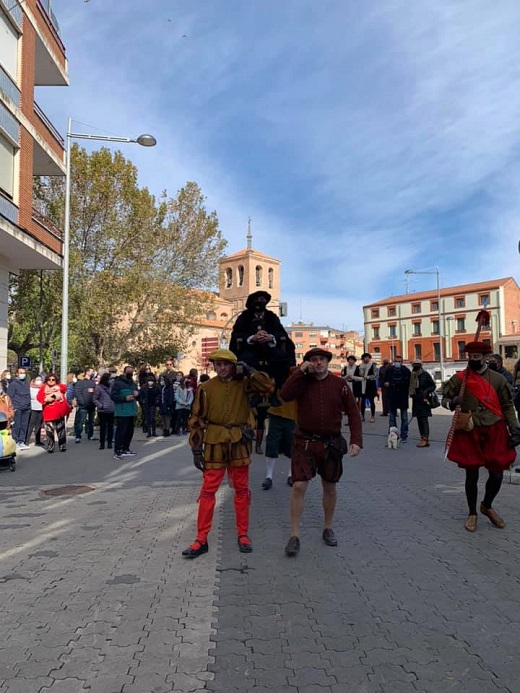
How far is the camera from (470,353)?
5.84 meters

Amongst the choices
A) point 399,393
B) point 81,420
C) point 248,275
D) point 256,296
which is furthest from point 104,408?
point 248,275

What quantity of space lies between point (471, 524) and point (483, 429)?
0.97m

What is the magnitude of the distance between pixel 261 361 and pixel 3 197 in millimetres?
12812

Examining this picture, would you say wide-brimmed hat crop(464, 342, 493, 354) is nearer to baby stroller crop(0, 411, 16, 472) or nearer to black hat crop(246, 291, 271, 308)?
black hat crop(246, 291, 271, 308)

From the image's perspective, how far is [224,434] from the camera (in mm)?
4984

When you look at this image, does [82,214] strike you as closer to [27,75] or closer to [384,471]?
[27,75]

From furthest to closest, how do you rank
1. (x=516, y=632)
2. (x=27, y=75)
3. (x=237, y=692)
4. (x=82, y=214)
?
(x=82, y=214) → (x=27, y=75) → (x=516, y=632) → (x=237, y=692)

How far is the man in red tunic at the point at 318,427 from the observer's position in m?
5.02

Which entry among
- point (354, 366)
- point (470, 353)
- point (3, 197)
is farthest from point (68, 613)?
point (3, 197)

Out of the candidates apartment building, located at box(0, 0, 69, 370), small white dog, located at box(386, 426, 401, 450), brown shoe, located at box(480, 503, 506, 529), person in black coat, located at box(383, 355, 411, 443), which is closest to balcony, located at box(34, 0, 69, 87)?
apartment building, located at box(0, 0, 69, 370)

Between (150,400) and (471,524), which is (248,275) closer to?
(150,400)

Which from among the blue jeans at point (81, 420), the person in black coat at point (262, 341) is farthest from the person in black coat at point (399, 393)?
the blue jeans at point (81, 420)

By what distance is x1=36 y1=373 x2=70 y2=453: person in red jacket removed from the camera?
472 inches

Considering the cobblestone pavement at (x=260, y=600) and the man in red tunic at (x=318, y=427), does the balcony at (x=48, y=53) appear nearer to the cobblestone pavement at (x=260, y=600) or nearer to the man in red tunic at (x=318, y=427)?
the cobblestone pavement at (x=260, y=600)
